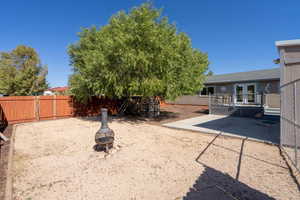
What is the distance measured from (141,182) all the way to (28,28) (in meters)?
16.9

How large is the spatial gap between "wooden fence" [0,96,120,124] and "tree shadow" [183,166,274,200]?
35.1 feet

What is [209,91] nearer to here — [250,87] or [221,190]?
[250,87]

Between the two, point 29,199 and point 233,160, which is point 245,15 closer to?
point 233,160

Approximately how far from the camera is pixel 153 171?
3240mm

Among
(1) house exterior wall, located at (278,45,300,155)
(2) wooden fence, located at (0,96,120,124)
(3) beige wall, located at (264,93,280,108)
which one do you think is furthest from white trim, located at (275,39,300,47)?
(2) wooden fence, located at (0,96,120,124)

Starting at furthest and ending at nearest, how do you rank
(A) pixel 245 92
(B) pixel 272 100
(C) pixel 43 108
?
(A) pixel 245 92 → (B) pixel 272 100 → (C) pixel 43 108

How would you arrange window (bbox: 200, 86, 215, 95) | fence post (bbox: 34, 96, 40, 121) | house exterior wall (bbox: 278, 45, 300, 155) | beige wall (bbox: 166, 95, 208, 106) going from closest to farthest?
house exterior wall (bbox: 278, 45, 300, 155) → fence post (bbox: 34, 96, 40, 121) → beige wall (bbox: 166, 95, 208, 106) → window (bbox: 200, 86, 215, 95)

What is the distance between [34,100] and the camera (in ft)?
30.8

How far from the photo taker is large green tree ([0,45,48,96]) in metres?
17.3

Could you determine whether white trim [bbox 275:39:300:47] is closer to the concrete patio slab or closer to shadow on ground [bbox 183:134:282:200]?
the concrete patio slab

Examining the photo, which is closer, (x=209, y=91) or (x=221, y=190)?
(x=221, y=190)

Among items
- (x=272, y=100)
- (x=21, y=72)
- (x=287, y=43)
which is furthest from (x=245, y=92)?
(x=21, y=72)

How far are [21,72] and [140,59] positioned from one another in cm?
1948

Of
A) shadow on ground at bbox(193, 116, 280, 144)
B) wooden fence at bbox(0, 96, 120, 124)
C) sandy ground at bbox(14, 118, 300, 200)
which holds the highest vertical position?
wooden fence at bbox(0, 96, 120, 124)
